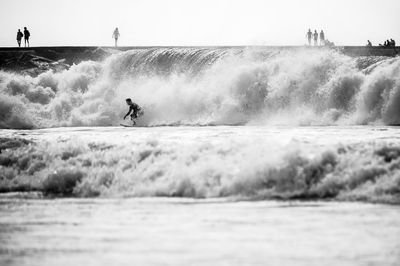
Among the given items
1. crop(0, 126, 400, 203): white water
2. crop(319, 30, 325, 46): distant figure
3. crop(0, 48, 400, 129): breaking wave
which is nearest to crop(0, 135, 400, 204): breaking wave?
crop(0, 126, 400, 203): white water

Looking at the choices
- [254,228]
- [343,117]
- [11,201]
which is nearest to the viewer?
[254,228]

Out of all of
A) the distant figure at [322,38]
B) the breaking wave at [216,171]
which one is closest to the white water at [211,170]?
the breaking wave at [216,171]

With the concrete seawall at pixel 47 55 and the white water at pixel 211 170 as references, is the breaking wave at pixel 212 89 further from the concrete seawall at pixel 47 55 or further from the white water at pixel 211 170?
the white water at pixel 211 170

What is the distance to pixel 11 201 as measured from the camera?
45.5 ft

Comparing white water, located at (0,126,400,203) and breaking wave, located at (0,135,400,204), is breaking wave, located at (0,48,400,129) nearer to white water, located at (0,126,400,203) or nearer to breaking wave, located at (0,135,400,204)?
white water, located at (0,126,400,203)

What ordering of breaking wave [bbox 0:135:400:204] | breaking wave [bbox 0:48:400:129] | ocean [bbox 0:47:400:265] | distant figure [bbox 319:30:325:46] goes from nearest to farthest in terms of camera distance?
ocean [bbox 0:47:400:265] → breaking wave [bbox 0:135:400:204] → breaking wave [bbox 0:48:400:129] → distant figure [bbox 319:30:325:46]

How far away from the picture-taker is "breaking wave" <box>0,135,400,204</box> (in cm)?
1345

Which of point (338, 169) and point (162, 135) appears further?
point (162, 135)

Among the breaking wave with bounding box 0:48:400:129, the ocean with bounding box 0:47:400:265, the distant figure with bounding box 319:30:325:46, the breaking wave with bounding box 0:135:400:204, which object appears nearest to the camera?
the ocean with bounding box 0:47:400:265

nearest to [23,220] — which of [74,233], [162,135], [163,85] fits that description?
[74,233]

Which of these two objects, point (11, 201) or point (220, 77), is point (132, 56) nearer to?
point (220, 77)

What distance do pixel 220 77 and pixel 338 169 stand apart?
21.1 m

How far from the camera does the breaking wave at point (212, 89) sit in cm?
2950

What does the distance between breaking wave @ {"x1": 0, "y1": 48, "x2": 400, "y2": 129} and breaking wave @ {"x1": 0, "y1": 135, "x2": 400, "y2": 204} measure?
13225mm
